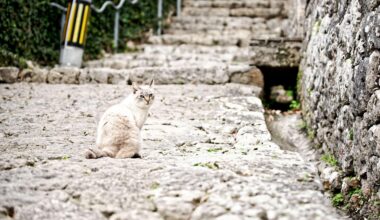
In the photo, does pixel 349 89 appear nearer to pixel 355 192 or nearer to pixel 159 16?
pixel 355 192

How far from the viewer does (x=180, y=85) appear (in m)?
6.44

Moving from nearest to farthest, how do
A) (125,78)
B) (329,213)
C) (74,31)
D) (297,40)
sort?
(329,213) → (297,40) → (125,78) → (74,31)

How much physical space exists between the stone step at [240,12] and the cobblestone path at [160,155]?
226 cm

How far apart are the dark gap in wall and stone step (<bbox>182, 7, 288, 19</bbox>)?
3.46m

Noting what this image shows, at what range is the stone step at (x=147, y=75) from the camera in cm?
638

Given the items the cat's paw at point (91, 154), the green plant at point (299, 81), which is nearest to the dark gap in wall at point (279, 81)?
the green plant at point (299, 81)

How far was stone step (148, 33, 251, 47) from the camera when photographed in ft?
27.8

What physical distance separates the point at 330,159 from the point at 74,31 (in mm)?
4593

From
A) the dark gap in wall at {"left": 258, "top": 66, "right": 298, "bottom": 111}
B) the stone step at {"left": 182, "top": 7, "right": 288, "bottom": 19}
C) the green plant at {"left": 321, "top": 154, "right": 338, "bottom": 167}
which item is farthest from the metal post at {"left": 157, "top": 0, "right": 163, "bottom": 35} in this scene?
the green plant at {"left": 321, "top": 154, "right": 338, "bottom": 167}

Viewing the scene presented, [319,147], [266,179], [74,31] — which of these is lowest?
[319,147]

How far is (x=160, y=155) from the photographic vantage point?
3.25 m

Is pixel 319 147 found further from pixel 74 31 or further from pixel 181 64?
pixel 74 31

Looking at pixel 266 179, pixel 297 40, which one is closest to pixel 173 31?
pixel 297 40

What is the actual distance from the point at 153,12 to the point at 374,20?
7190mm
